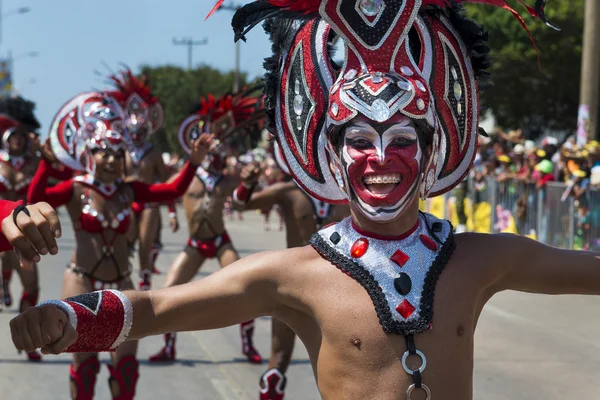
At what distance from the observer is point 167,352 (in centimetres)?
912

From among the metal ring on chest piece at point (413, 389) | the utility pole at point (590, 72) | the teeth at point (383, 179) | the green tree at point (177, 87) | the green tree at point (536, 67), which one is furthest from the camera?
the green tree at point (177, 87)

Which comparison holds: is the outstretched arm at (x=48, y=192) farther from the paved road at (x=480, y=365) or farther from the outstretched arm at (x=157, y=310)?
the outstretched arm at (x=157, y=310)

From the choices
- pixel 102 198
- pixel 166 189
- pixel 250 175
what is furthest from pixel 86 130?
pixel 250 175

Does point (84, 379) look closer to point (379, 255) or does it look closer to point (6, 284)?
point (379, 255)

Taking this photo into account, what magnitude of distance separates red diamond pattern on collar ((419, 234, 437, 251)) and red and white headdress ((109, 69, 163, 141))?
8363mm

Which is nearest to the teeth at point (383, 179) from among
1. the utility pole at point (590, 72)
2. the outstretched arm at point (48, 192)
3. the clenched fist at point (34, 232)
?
the clenched fist at point (34, 232)

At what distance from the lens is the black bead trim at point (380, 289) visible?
11.0 feet

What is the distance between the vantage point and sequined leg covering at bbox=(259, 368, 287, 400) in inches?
256

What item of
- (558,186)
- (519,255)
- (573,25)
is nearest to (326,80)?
(519,255)

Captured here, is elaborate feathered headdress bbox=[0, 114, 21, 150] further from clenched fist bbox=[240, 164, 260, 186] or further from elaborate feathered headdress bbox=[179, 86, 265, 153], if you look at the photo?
clenched fist bbox=[240, 164, 260, 186]

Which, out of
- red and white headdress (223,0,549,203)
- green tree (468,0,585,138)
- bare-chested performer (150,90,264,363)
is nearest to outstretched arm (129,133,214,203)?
bare-chested performer (150,90,264,363)

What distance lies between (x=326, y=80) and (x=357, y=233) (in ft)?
1.84

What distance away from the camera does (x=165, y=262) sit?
17.6 meters

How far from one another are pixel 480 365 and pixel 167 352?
2708 mm
